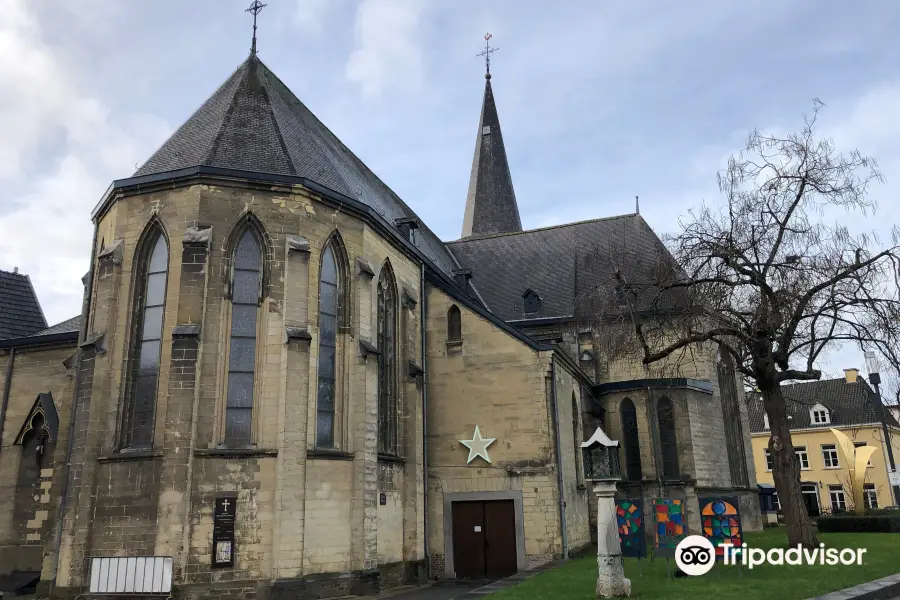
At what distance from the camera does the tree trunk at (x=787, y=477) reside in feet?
48.6

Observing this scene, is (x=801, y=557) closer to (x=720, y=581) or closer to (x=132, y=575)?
(x=720, y=581)

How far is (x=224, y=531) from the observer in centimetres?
1273

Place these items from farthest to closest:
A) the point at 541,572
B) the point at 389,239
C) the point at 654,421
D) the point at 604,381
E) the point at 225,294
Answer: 1. the point at 604,381
2. the point at 654,421
3. the point at 389,239
4. the point at 541,572
5. the point at 225,294

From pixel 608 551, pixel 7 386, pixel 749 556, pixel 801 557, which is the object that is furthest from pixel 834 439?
pixel 7 386

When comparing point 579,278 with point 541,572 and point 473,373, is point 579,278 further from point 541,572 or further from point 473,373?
point 541,572

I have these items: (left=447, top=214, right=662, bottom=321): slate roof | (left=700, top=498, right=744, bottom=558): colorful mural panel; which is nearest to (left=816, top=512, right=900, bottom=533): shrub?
(left=447, top=214, right=662, bottom=321): slate roof

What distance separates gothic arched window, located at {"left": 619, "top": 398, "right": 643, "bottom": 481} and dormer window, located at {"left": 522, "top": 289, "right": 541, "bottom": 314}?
183 inches

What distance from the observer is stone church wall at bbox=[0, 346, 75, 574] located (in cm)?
1711

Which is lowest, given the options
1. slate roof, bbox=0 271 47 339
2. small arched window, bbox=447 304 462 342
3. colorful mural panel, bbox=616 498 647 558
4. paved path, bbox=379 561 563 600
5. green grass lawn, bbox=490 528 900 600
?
paved path, bbox=379 561 563 600

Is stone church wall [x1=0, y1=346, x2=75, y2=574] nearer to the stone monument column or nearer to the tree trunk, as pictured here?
the stone monument column

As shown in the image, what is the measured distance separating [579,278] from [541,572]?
43.8 ft

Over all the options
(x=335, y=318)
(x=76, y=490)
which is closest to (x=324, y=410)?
(x=335, y=318)

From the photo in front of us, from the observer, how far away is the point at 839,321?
14.3 m

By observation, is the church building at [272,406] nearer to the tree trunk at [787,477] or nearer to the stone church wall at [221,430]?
the stone church wall at [221,430]
